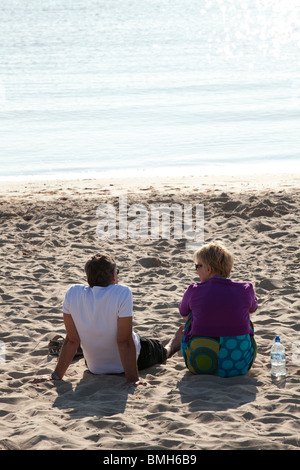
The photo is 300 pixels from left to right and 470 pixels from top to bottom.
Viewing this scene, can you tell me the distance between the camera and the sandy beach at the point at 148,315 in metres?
4.32

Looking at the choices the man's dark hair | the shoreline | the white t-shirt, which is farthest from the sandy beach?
the man's dark hair

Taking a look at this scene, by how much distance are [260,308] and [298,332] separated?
2.31 feet

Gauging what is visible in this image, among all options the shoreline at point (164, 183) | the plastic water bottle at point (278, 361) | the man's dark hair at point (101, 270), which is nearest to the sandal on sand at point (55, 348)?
the man's dark hair at point (101, 270)

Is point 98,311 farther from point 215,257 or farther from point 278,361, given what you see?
point 278,361

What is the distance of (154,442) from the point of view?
4.12 meters

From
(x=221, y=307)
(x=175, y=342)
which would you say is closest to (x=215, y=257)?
(x=221, y=307)

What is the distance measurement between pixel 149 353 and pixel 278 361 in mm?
994

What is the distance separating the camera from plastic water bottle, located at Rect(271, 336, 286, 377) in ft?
17.4

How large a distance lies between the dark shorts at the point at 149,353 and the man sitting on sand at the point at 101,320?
0.71 feet

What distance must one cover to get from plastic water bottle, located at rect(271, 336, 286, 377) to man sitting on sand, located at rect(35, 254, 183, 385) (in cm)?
104

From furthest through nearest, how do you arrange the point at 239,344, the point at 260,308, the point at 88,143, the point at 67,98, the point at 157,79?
the point at 157,79
the point at 67,98
the point at 88,143
the point at 260,308
the point at 239,344

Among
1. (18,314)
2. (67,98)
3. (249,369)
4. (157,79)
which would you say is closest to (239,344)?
(249,369)

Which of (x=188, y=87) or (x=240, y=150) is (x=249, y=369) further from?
(x=188, y=87)

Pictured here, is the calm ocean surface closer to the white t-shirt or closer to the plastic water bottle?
the plastic water bottle
